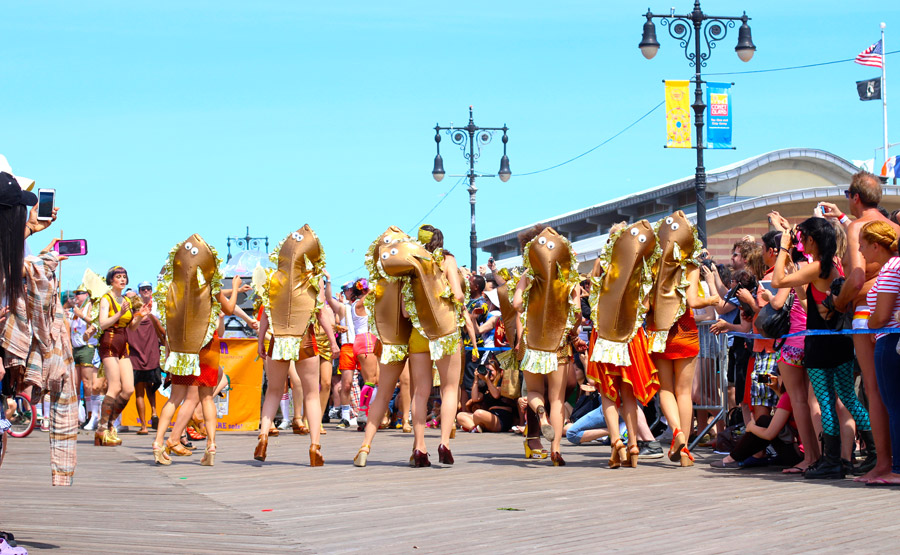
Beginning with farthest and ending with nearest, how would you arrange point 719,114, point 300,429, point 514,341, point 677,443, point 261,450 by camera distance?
1. point 719,114
2. point 300,429
3. point 514,341
4. point 261,450
5. point 677,443

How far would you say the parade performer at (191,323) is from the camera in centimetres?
1130

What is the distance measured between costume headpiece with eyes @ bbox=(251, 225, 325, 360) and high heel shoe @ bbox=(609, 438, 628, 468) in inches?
122

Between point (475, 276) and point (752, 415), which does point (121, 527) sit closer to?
point (752, 415)

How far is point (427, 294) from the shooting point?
34.2 ft

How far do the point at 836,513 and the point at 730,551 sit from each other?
59.0 inches

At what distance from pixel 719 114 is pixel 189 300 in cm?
1437

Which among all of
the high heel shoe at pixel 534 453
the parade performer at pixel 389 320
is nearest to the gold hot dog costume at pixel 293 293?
the parade performer at pixel 389 320

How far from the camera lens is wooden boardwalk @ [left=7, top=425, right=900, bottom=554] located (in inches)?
240

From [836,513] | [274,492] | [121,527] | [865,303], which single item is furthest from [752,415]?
[121,527]

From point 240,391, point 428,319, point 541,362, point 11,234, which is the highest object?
point 11,234

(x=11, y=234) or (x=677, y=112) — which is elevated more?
(x=677, y=112)

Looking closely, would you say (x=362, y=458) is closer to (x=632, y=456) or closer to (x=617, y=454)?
(x=617, y=454)

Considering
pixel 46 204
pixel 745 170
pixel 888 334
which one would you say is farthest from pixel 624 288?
pixel 745 170

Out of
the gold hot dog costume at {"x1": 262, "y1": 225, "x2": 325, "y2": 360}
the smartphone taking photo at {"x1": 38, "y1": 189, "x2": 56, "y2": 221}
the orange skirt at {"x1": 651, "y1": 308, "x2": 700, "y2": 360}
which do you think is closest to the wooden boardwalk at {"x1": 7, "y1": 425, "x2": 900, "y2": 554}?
the orange skirt at {"x1": 651, "y1": 308, "x2": 700, "y2": 360}
